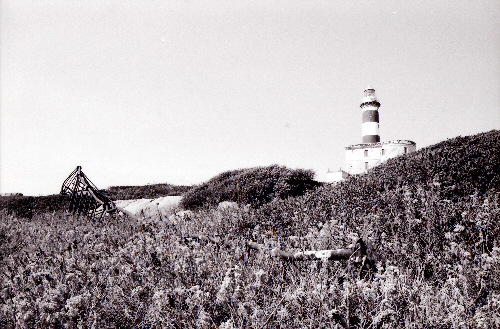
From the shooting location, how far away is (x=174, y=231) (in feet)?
18.3

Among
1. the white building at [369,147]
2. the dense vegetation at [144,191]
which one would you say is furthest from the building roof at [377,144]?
the dense vegetation at [144,191]

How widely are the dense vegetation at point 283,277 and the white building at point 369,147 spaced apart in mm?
40656

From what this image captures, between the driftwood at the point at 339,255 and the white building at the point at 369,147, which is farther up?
the white building at the point at 369,147

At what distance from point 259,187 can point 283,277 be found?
7305 millimetres

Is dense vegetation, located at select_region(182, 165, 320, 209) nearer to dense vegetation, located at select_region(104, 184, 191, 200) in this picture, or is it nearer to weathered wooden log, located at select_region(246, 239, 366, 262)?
weathered wooden log, located at select_region(246, 239, 366, 262)

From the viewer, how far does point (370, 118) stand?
4978 centimetres

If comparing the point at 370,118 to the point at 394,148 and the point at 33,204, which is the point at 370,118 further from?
the point at 33,204

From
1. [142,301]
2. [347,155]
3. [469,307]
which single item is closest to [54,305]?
[142,301]

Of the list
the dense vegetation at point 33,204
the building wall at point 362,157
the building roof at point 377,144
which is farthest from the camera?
the building wall at point 362,157

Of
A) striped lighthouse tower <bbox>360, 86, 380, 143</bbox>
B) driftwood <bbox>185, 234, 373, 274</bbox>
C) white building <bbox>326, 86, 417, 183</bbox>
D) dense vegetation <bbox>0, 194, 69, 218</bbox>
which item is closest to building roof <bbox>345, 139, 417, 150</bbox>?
white building <bbox>326, 86, 417, 183</bbox>

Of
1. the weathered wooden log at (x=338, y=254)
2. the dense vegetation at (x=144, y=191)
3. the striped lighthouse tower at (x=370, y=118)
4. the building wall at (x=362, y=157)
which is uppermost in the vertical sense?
the striped lighthouse tower at (x=370, y=118)

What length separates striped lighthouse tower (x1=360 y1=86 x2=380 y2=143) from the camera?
4917 cm

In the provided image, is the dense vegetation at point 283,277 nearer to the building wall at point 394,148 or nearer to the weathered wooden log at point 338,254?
the weathered wooden log at point 338,254

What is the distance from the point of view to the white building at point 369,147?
4534 centimetres
